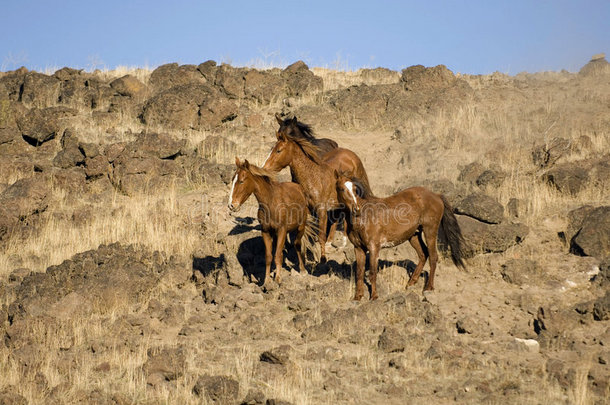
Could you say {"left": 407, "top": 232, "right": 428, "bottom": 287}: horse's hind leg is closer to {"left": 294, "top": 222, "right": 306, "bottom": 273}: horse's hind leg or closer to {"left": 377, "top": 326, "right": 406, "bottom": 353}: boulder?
{"left": 294, "top": 222, "right": 306, "bottom": 273}: horse's hind leg

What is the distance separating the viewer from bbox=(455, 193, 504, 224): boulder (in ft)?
41.7

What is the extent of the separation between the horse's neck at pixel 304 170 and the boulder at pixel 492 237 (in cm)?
283

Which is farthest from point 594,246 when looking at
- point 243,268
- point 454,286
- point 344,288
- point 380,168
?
point 380,168

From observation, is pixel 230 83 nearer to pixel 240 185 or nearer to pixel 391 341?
pixel 240 185

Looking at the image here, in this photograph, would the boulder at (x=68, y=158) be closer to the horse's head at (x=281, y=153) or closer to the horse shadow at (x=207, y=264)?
the horse shadow at (x=207, y=264)

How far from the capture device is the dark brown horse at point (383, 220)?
10555 millimetres

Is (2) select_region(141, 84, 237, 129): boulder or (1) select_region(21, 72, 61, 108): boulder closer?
(2) select_region(141, 84, 237, 129): boulder

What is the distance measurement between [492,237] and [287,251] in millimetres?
3668

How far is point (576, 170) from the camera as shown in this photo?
1448 centimetres

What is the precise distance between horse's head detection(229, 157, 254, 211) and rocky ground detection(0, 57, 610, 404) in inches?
54.5

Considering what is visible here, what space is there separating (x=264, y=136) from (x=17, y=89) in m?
8.08

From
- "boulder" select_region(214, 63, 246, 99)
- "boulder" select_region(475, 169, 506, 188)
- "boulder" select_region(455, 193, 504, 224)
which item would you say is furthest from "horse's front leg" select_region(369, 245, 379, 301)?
"boulder" select_region(214, 63, 246, 99)

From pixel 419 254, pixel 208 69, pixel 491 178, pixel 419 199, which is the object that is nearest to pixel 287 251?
pixel 419 254

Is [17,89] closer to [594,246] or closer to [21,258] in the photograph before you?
[21,258]
